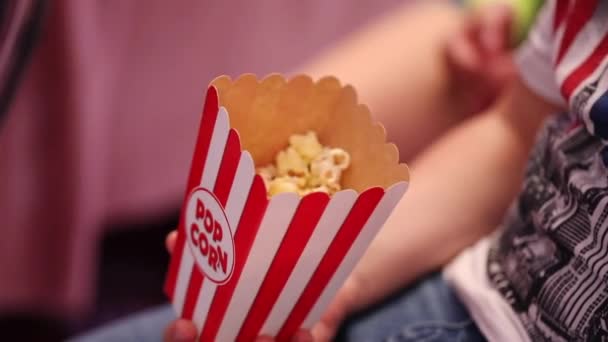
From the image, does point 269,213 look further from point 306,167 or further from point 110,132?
point 110,132

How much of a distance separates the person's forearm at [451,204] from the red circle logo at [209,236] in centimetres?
17

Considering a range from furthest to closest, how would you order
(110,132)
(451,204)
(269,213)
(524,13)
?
(110,132) < (524,13) < (451,204) < (269,213)

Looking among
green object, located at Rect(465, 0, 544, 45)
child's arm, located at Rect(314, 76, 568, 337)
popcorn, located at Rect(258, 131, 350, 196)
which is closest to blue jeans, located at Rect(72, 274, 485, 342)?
child's arm, located at Rect(314, 76, 568, 337)

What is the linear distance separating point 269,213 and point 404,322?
0.22m

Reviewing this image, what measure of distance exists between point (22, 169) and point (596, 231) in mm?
745

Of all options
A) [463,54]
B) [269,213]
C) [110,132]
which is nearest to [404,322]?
[269,213]

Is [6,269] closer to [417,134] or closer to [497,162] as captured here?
[417,134]

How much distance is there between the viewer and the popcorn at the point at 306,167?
1.62 feet

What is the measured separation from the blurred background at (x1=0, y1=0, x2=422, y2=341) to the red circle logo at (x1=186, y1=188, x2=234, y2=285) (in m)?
0.46

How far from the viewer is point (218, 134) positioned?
45 cm

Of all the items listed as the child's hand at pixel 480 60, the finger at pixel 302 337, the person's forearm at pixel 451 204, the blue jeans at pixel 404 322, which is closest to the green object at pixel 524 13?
the child's hand at pixel 480 60

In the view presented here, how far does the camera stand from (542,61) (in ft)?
1.99

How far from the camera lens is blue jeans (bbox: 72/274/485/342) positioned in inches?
23.0

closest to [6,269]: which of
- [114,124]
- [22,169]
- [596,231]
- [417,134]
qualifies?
[22,169]
